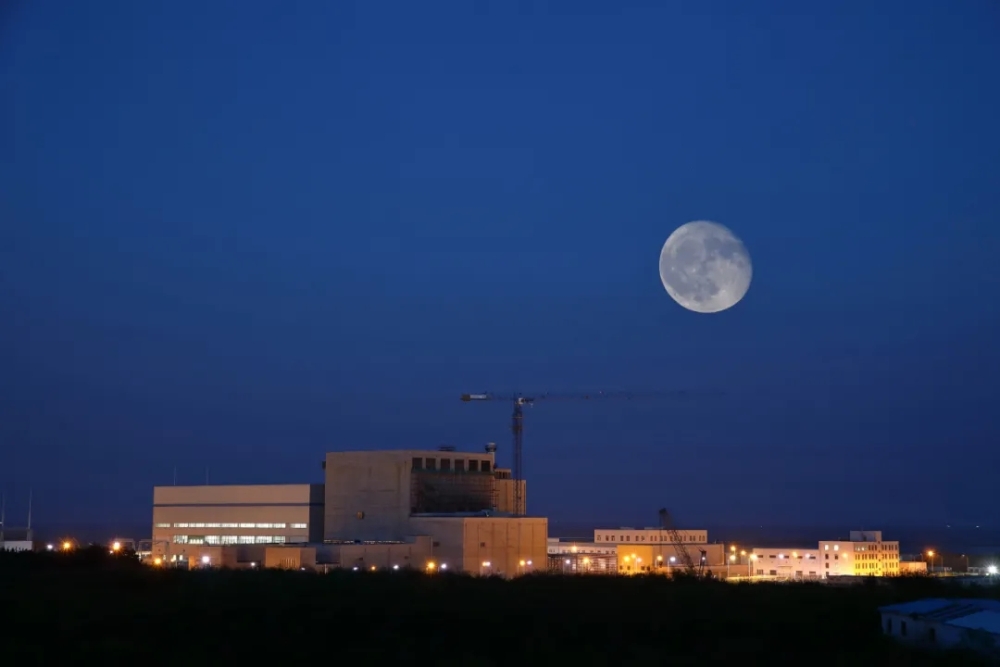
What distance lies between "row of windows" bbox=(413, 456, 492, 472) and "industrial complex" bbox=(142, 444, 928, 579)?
Result: 9 centimetres

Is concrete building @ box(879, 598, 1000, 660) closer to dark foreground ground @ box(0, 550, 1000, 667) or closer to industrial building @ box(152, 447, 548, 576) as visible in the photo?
dark foreground ground @ box(0, 550, 1000, 667)

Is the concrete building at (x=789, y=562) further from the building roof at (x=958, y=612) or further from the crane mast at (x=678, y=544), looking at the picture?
the building roof at (x=958, y=612)

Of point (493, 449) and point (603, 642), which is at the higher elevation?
point (493, 449)

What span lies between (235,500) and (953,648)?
62133 millimetres

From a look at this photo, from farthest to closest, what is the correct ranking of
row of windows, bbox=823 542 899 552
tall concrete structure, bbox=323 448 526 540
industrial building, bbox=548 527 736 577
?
row of windows, bbox=823 542 899 552, industrial building, bbox=548 527 736 577, tall concrete structure, bbox=323 448 526 540

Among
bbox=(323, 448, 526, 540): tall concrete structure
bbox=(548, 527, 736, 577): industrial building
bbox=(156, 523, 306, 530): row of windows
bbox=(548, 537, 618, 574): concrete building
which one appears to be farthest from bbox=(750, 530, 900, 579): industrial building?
bbox=(156, 523, 306, 530): row of windows

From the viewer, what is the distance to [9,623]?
22.9 metres

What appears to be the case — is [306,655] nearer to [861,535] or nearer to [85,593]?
[85,593]

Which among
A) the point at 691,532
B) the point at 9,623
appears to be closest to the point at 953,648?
the point at 9,623

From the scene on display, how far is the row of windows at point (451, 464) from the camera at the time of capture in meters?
71.8

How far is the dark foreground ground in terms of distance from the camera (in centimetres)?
2142

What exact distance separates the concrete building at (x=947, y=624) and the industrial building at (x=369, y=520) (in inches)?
1358

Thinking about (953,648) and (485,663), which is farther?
(953,648)

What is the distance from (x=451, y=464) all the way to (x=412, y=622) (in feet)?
160
